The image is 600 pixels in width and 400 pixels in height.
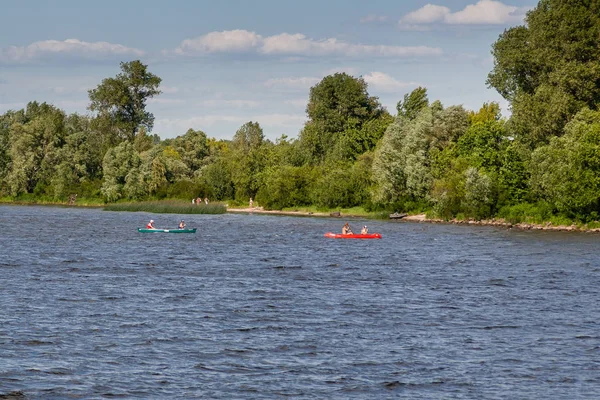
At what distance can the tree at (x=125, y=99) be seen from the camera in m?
195

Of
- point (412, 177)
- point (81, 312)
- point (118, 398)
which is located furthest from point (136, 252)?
point (412, 177)

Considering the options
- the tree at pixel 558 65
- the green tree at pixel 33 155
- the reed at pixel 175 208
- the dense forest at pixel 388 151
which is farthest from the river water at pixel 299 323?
the green tree at pixel 33 155

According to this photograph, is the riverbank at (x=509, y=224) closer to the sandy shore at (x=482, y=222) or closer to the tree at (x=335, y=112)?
the sandy shore at (x=482, y=222)

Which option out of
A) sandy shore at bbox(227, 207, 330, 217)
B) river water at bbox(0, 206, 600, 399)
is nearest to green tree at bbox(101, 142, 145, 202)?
sandy shore at bbox(227, 207, 330, 217)

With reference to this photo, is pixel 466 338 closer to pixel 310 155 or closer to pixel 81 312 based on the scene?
pixel 81 312

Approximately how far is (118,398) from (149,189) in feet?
458

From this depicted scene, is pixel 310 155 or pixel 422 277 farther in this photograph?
pixel 310 155

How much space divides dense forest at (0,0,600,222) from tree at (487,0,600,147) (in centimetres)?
16

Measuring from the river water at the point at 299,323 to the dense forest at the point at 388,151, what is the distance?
1133 inches

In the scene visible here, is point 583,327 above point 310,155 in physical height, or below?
below

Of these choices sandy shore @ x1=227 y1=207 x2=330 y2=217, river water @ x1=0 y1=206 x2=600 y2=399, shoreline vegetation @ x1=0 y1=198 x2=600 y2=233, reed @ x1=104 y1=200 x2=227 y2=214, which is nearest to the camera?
river water @ x1=0 y1=206 x2=600 y2=399

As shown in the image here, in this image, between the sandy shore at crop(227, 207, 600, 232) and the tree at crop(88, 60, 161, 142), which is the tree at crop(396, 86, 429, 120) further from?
the tree at crop(88, 60, 161, 142)

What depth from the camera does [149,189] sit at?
165 metres

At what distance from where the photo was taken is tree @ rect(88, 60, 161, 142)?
195000 millimetres
